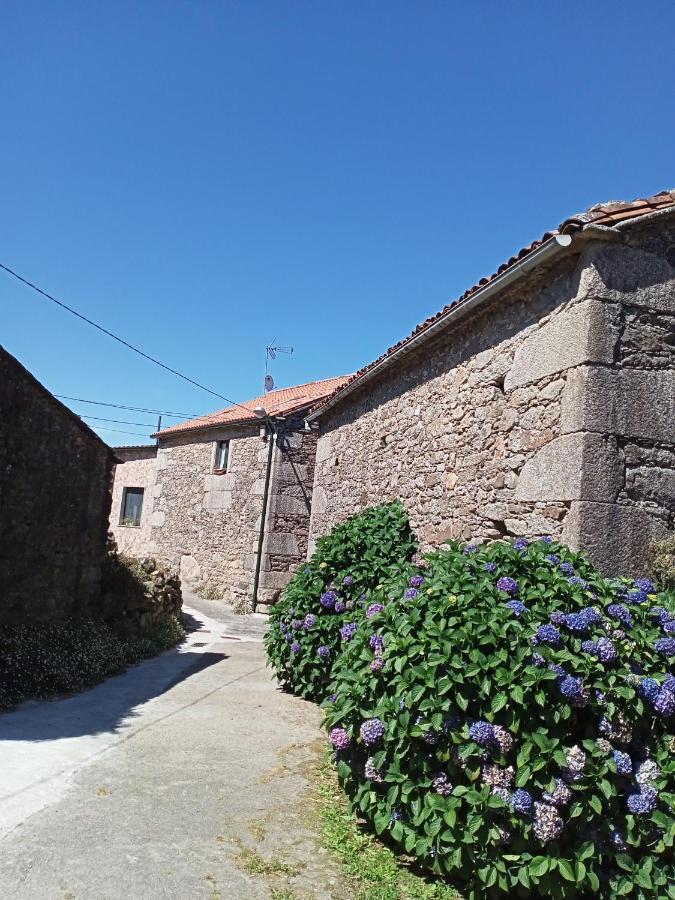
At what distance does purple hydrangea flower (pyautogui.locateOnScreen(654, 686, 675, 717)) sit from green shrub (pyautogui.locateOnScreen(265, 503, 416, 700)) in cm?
278

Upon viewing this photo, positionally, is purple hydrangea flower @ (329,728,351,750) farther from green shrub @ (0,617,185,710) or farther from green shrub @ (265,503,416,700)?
green shrub @ (0,617,185,710)

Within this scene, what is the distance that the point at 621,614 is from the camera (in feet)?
11.4

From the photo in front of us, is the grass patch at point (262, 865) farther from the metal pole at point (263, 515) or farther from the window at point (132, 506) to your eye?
the window at point (132, 506)

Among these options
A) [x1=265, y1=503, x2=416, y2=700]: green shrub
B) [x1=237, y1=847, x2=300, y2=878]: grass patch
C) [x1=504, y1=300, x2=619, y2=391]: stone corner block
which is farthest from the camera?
[x1=265, y1=503, x2=416, y2=700]: green shrub

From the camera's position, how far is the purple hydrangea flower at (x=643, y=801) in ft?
9.59

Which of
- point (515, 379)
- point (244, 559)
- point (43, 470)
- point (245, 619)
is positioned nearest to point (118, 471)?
point (244, 559)

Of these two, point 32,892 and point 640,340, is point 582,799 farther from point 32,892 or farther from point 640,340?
point 640,340

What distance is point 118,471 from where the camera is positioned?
1923 centimetres

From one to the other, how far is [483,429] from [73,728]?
12.9ft

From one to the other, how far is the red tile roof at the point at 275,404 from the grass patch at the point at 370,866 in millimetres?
10197

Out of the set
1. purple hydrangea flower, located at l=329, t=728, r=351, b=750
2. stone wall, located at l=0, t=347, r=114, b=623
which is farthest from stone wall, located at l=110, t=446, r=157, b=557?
purple hydrangea flower, located at l=329, t=728, r=351, b=750

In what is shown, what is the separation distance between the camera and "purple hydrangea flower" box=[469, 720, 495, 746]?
299 cm

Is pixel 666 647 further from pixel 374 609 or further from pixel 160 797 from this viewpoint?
pixel 160 797

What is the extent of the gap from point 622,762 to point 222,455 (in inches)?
505
